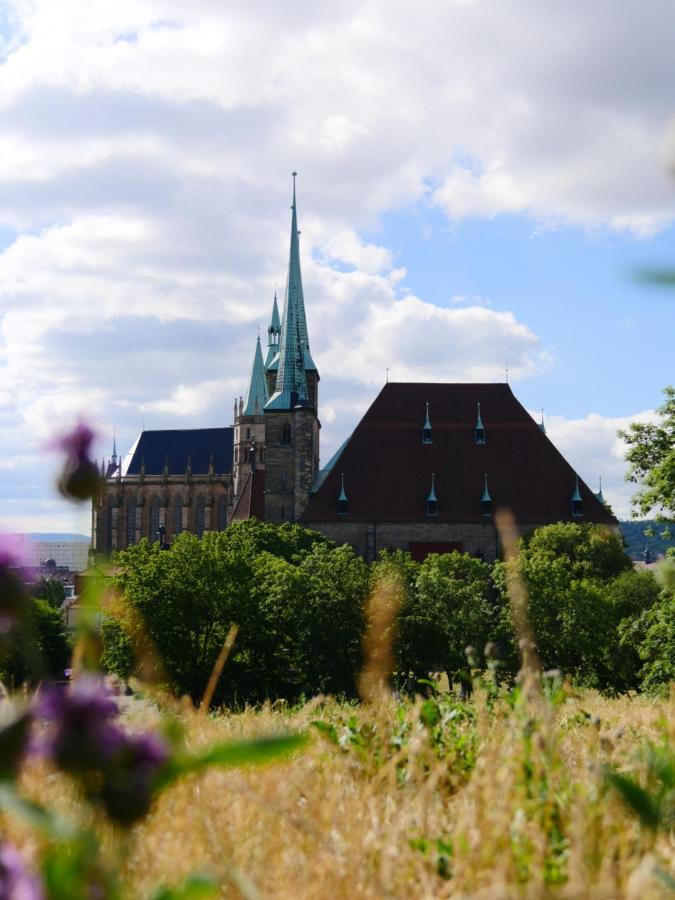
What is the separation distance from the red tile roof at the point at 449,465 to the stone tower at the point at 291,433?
352cm

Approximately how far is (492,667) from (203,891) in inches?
131

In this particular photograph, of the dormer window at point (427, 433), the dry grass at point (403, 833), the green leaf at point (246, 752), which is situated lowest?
the dry grass at point (403, 833)

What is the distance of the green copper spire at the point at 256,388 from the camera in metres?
84.1

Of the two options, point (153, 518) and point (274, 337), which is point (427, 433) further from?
point (153, 518)

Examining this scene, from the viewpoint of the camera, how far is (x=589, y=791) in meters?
3.21

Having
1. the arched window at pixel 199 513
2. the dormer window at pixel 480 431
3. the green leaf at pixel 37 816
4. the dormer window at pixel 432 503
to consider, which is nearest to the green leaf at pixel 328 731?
the green leaf at pixel 37 816

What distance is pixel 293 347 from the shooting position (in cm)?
6431

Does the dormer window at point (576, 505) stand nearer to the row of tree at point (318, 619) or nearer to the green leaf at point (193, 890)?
the row of tree at point (318, 619)

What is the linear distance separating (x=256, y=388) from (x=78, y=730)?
83525mm

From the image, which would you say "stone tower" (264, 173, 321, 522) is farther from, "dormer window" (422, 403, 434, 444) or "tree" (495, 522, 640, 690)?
"tree" (495, 522, 640, 690)

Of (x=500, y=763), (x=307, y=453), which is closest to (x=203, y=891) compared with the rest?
(x=500, y=763)

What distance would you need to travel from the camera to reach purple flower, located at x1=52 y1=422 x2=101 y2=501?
1612 millimetres

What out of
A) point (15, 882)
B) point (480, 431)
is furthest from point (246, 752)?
point (480, 431)

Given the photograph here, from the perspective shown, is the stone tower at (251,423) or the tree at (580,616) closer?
the tree at (580,616)
